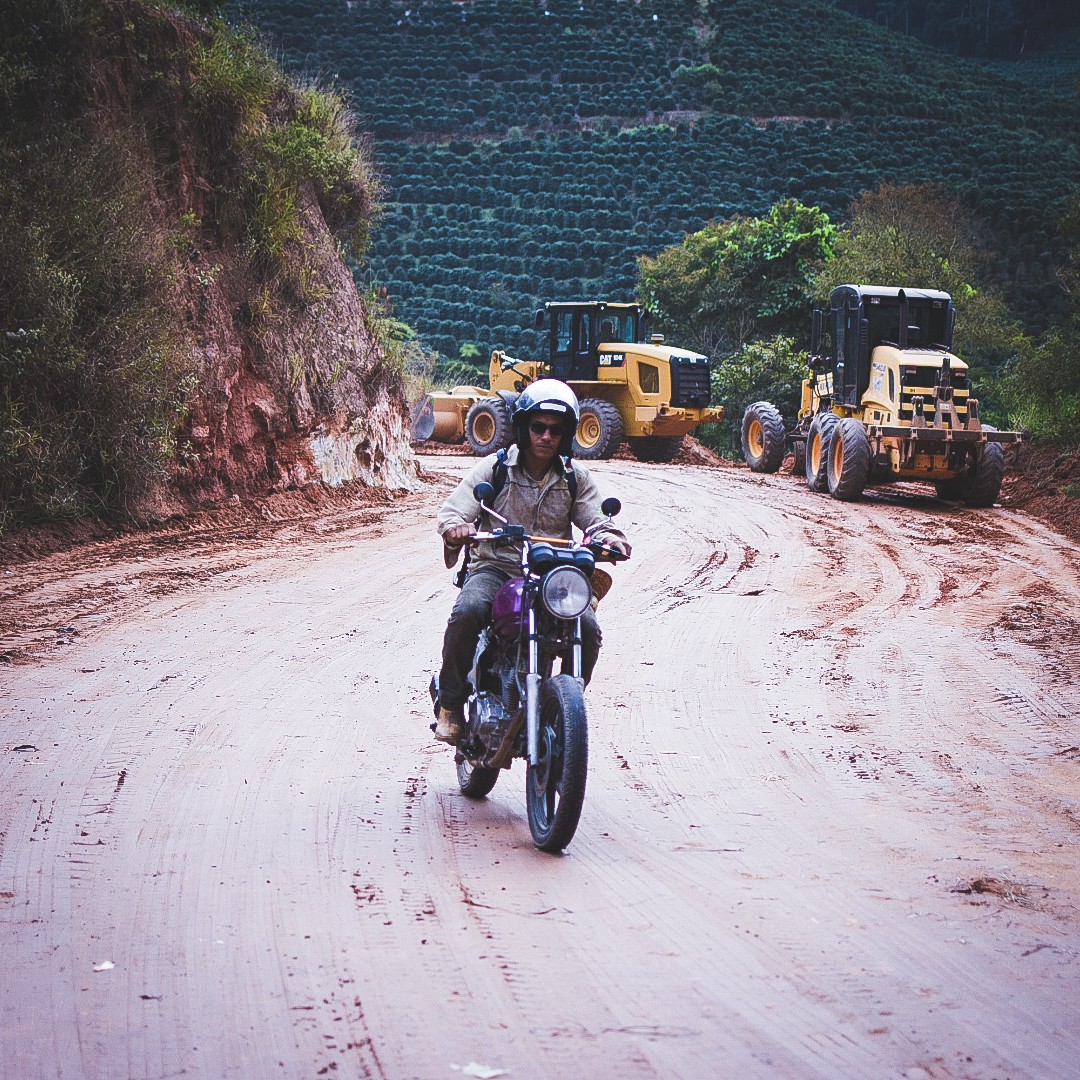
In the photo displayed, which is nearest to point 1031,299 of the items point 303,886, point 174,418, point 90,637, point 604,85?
point 604,85

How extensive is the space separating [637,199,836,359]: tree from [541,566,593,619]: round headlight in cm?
3685

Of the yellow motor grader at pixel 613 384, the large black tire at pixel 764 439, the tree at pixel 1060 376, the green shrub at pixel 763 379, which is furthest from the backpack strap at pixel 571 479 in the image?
the green shrub at pixel 763 379

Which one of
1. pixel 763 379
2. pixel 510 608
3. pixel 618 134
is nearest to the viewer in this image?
pixel 510 608

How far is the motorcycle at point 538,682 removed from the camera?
5125mm

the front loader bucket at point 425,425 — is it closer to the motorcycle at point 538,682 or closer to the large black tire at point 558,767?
the motorcycle at point 538,682

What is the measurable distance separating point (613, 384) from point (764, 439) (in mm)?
4605

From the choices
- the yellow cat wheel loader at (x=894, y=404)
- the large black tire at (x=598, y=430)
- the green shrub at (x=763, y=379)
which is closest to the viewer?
the yellow cat wheel loader at (x=894, y=404)

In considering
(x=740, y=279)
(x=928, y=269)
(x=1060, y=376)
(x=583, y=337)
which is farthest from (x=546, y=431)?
(x=740, y=279)

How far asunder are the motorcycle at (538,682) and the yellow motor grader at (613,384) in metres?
22.4

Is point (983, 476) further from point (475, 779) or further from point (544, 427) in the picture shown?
point (475, 779)

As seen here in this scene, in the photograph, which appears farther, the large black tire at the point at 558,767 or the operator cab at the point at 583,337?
the operator cab at the point at 583,337

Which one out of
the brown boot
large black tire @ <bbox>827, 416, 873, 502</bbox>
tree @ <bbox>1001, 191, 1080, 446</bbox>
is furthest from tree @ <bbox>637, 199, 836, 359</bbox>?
the brown boot

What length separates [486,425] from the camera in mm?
30188

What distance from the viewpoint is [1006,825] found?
5.76 meters
